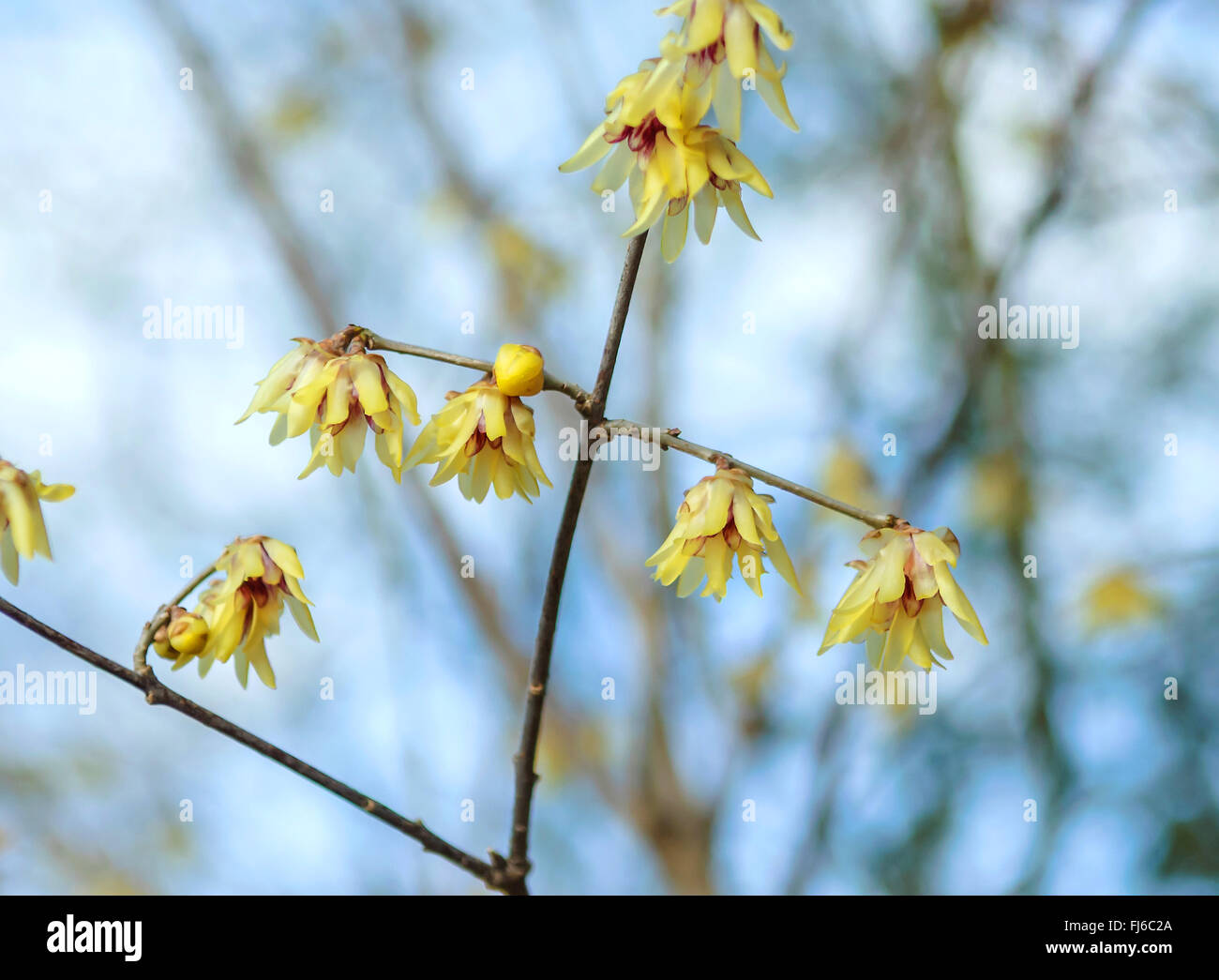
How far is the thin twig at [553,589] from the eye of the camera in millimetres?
528

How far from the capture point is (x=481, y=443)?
2.06ft

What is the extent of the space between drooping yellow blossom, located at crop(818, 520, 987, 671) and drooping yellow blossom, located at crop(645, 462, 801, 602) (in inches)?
1.9

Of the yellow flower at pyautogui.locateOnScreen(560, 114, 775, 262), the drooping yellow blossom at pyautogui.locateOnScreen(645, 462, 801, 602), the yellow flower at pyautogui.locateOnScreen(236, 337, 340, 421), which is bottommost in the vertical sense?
the drooping yellow blossom at pyautogui.locateOnScreen(645, 462, 801, 602)

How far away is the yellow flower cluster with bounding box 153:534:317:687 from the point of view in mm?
616

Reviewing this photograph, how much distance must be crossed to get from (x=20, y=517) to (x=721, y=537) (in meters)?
0.44

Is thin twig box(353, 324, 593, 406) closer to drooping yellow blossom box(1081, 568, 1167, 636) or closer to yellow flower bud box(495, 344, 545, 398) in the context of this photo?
yellow flower bud box(495, 344, 545, 398)

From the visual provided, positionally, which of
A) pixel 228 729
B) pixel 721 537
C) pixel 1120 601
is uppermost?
pixel 1120 601

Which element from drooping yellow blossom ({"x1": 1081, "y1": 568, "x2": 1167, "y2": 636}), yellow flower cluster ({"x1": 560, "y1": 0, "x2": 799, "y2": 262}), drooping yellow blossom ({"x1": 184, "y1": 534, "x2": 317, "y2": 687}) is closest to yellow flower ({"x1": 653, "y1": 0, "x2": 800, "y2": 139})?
yellow flower cluster ({"x1": 560, "y1": 0, "x2": 799, "y2": 262})

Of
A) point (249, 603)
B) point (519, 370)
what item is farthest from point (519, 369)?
point (249, 603)

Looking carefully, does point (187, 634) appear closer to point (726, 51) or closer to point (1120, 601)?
point (726, 51)

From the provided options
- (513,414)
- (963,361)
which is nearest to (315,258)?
(963,361)
